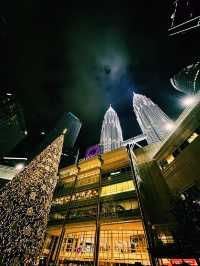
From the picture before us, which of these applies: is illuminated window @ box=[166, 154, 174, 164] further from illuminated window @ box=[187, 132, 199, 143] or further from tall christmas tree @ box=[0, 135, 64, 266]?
tall christmas tree @ box=[0, 135, 64, 266]

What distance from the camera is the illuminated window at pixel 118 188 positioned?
17.2m

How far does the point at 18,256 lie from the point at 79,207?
1496 centimetres

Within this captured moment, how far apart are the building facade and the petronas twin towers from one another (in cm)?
1032

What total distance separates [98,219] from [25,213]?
39.6ft

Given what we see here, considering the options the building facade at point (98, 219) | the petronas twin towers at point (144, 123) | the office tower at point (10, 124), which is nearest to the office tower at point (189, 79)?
the petronas twin towers at point (144, 123)

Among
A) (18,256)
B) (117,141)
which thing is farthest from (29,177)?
(117,141)

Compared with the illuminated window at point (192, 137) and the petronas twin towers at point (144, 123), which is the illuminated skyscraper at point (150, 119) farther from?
the illuminated window at point (192, 137)

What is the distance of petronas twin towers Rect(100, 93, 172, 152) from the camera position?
35531mm

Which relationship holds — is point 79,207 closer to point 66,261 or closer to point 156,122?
point 66,261

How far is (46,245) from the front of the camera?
58.4 ft

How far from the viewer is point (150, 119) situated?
41.3 metres

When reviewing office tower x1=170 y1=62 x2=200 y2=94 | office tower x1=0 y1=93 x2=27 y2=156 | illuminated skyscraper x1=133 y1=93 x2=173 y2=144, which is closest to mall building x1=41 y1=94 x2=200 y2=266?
illuminated skyscraper x1=133 y1=93 x2=173 y2=144

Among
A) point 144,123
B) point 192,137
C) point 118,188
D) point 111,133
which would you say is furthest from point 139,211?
point 111,133

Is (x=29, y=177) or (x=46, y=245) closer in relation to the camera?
(x=29, y=177)
